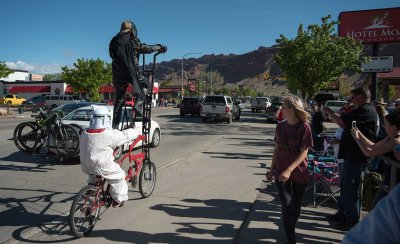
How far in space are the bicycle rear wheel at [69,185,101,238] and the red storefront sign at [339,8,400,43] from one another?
60.5 ft

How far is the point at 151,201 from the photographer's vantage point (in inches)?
233

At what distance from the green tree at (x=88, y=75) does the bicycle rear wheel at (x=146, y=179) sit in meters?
46.9

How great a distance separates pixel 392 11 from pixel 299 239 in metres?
17.7

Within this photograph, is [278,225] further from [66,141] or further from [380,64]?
[380,64]

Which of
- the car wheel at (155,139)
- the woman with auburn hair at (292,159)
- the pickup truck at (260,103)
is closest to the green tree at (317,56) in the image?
the pickup truck at (260,103)

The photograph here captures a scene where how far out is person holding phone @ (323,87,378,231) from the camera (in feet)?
15.0

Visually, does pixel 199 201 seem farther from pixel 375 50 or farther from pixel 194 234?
pixel 375 50

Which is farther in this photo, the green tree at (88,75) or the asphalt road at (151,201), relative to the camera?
the green tree at (88,75)

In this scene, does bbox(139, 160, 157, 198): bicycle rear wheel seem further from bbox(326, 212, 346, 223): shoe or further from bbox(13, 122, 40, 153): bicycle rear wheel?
bbox(13, 122, 40, 153): bicycle rear wheel

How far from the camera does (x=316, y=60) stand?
24.5m

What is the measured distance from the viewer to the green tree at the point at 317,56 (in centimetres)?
2358

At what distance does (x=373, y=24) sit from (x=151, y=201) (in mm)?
17495

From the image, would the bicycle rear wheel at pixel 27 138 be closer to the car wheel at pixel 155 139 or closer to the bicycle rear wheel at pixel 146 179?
the bicycle rear wheel at pixel 146 179

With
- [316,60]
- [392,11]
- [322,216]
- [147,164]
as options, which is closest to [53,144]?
[147,164]
